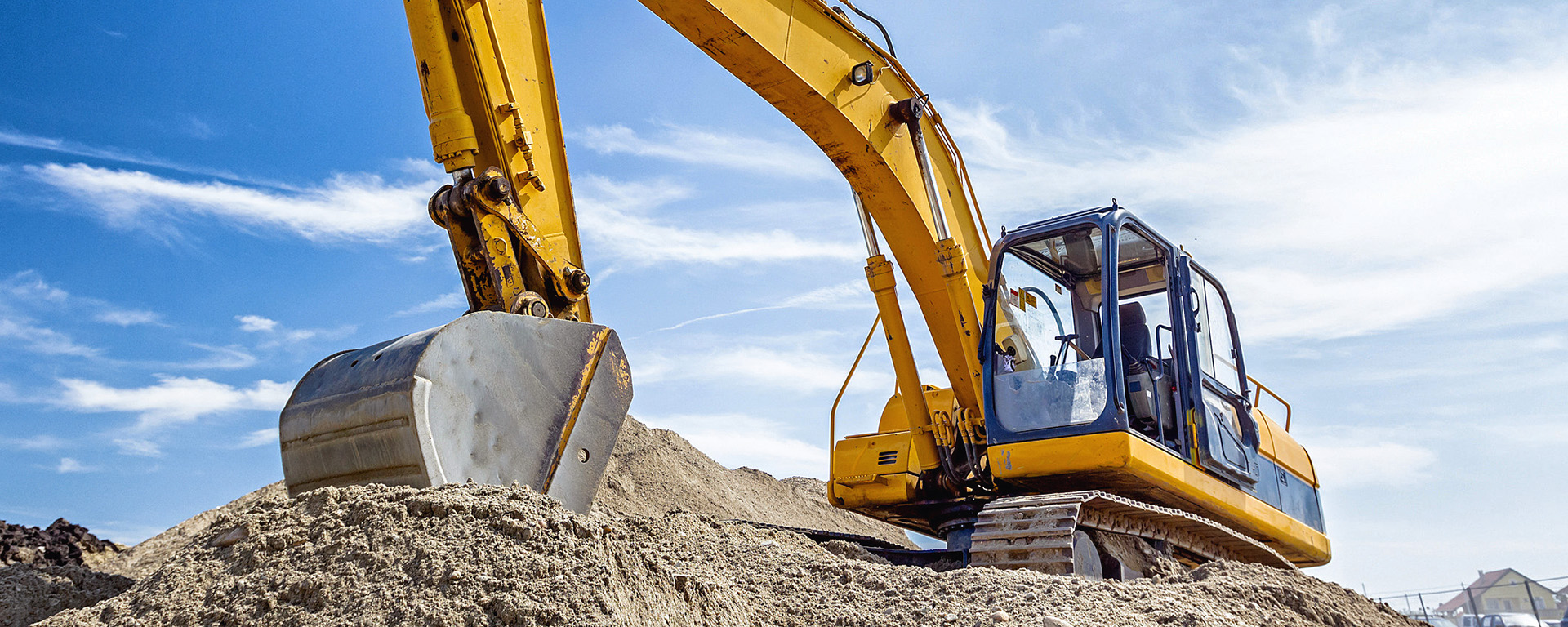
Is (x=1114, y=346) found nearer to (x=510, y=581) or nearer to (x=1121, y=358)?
(x=1121, y=358)

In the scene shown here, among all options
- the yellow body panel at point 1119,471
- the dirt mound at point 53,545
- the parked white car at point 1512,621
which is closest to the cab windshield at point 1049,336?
the yellow body panel at point 1119,471

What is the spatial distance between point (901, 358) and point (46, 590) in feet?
16.2

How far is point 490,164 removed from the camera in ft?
15.2

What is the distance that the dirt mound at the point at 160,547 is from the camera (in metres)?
7.77

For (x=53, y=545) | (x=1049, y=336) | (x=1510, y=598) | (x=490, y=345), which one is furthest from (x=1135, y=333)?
(x=1510, y=598)

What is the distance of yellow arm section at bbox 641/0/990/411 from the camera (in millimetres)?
5766

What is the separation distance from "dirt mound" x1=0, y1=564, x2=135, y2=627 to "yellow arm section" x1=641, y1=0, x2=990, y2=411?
3693mm

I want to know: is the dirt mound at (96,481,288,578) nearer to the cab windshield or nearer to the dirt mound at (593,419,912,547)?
the dirt mound at (593,419,912,547)

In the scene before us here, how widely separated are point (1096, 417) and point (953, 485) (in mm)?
1294

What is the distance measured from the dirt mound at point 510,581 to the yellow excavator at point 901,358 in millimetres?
371

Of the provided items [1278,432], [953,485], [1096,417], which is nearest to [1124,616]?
[1096,417]

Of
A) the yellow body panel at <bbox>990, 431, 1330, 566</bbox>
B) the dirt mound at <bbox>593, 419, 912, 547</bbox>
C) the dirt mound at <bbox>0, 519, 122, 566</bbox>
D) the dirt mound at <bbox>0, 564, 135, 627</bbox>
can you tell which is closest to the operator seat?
the yellow body panel at <bbox>990, 431, 1330, 566</bbox>

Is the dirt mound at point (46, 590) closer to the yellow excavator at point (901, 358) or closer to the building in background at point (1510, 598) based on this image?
the yellow excavator at point (901, 358)

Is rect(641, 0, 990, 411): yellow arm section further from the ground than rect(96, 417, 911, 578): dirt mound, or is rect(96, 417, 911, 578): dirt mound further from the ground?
rect(641, 0, 990, 411): yellow arm section
